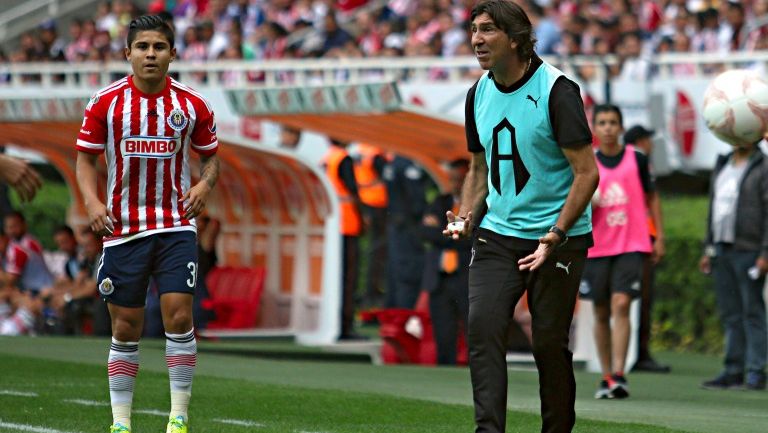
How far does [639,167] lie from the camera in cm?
1270

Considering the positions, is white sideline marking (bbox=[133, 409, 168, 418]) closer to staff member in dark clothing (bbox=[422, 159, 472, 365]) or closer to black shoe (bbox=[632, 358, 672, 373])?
staff member in dark clothing (bbox=[422, 159, 472, 365])

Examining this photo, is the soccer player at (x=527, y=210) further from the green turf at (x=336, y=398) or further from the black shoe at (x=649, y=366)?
the black shoe at (x=649, y=366)

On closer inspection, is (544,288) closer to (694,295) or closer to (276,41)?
(694,295)

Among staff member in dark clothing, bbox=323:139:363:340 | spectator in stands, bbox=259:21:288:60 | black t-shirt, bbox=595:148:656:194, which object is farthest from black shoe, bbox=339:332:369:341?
spectator in stands, bbox=259:21:288:60

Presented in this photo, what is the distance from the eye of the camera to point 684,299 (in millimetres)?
17734

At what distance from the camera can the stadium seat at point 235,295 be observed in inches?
714

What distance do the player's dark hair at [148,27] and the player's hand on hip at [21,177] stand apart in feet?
2.64

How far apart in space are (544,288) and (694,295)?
10207 mm

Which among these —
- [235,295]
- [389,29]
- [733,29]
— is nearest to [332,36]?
[389,29]

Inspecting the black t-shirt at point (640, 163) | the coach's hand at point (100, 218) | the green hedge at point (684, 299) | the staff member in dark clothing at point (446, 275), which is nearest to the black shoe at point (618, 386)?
the black t-shirt at point (640, 163)

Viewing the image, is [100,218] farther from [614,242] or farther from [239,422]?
[614,242]

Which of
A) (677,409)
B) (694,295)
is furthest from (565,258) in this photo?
(694,295)

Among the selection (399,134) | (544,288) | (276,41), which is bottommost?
(544,288)

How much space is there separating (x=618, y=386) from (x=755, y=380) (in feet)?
5.31
